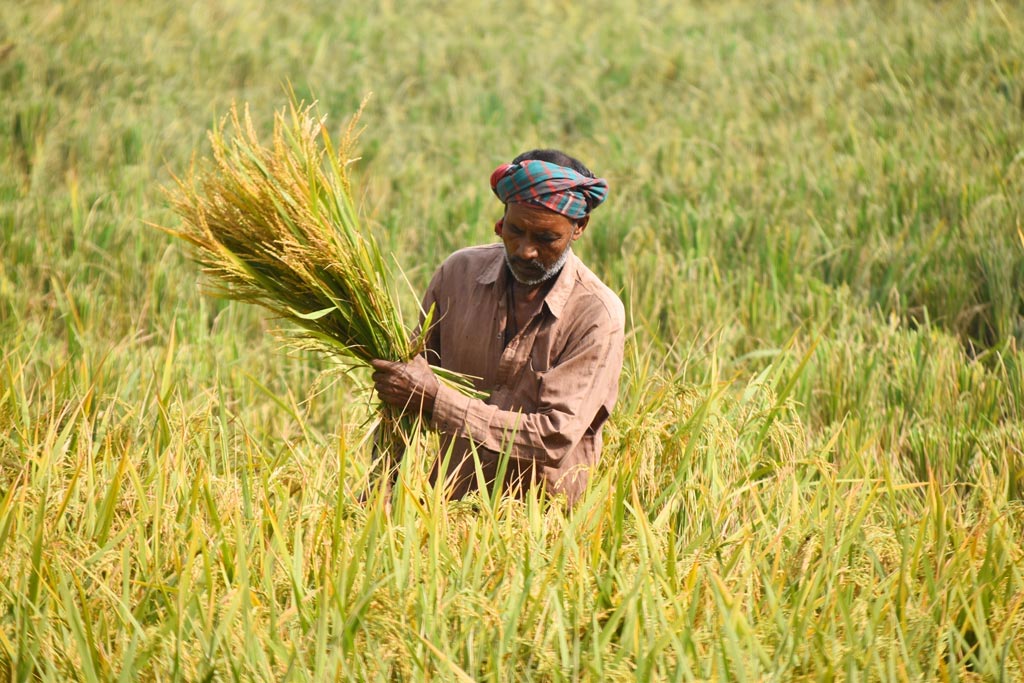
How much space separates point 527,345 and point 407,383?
0.36 m

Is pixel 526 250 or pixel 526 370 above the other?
pixel 526 250

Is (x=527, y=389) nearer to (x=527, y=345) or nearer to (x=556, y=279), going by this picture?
(x=527, y=345)

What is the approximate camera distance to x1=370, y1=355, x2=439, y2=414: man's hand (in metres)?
2.46

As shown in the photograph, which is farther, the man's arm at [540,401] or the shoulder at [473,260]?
the shoulder at [473,260]

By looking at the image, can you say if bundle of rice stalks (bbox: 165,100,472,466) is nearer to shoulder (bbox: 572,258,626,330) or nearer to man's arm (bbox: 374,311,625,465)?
man's arm (bbox: 374,311,625,465)

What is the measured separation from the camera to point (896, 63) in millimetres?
6297

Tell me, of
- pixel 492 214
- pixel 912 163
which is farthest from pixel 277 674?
pixel 912 163

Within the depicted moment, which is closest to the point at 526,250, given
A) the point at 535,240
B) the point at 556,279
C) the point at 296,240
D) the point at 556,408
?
the point at 535,240

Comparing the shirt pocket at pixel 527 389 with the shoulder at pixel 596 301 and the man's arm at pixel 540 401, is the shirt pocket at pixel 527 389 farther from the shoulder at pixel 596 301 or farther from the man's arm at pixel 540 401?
the shoulder at pixel 596 301

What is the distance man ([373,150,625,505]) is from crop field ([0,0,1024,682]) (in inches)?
5.1

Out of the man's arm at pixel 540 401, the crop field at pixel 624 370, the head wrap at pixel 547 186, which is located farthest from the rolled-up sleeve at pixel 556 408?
the head wrap at pixel 547 186

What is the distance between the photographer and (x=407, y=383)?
2.46 metres

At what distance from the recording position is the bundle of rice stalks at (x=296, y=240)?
2.40m

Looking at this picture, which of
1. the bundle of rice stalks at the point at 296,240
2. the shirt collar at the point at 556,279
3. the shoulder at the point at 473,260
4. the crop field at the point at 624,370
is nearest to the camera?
the crop field at the point at 624,370
